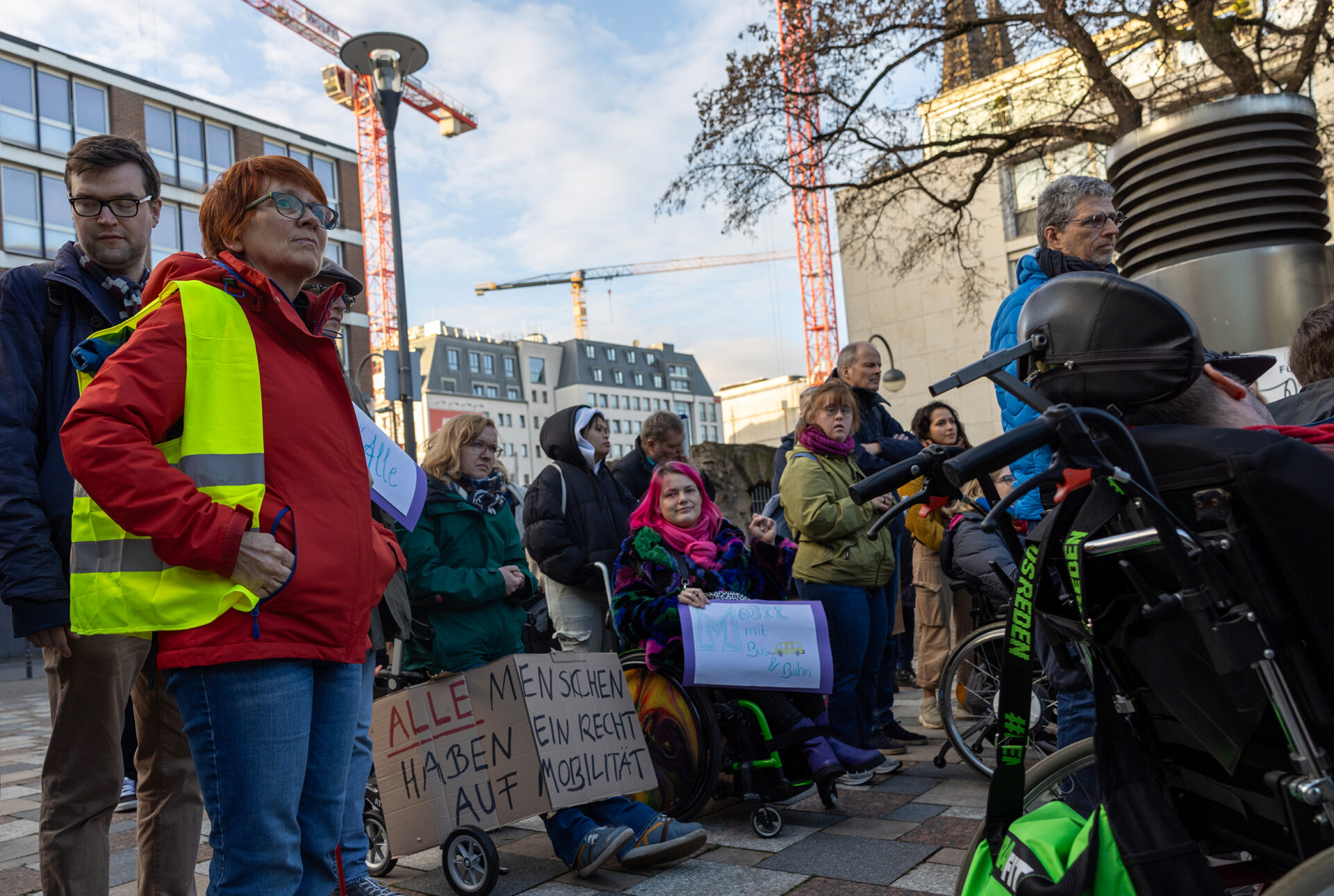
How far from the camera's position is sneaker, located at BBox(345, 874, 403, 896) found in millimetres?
3205

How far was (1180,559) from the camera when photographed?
145 cm

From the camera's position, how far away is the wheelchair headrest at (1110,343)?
1575mm

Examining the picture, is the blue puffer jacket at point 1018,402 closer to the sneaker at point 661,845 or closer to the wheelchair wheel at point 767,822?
the wheelchair wheel at point 767,822

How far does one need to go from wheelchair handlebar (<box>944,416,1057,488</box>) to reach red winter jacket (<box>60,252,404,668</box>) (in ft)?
4.24

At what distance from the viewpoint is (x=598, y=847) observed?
3.65m

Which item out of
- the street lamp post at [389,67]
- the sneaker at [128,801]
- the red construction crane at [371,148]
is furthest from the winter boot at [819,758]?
the red construction crane at [371,148]

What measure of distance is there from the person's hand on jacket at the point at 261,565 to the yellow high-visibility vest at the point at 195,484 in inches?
0.9

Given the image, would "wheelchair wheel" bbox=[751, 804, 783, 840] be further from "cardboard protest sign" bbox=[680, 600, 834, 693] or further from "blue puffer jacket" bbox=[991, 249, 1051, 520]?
"blue puffer jacket" bbox=[991, 249, 1051, 520]

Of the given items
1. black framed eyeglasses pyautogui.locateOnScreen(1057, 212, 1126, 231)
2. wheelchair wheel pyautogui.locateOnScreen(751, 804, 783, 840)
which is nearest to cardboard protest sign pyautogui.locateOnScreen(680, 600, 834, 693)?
wheelchair wheel pyautogui.locateOnScreen(751, 804, 783, 840)

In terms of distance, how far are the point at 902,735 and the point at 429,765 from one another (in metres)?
3.10

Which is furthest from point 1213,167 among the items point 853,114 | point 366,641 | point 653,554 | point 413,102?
point 413,102

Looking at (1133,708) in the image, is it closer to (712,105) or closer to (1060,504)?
(1060,504)

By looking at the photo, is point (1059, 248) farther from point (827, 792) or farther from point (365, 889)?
point (365, 889)

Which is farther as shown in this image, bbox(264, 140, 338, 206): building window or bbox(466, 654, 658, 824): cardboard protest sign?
bbox(264, 140, 338, 206): building window
